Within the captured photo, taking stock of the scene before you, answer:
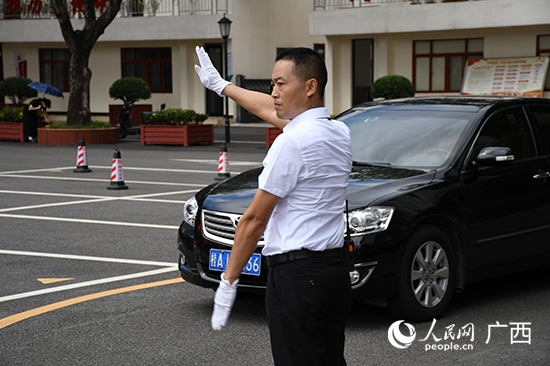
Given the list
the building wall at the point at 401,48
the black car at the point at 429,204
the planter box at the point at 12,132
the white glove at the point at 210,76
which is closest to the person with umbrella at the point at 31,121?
the planter box at the point at 12,132

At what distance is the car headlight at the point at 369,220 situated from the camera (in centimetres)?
544

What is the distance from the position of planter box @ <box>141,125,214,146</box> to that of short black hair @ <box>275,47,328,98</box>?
21298mm

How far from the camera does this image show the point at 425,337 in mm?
5469

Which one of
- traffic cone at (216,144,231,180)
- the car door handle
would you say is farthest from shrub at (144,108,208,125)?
the car door handle

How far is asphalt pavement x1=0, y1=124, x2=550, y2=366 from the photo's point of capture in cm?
511

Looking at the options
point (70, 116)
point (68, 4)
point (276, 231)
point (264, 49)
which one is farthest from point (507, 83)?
point (276, 231)

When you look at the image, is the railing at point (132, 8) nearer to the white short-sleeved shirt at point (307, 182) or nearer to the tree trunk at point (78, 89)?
the tree trunk at point (78, 89)

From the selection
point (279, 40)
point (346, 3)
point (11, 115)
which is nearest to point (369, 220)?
point (11, 115)

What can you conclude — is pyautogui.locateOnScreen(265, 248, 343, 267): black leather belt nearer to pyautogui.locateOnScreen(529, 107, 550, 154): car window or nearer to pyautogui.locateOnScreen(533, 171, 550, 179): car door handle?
pyautogui.locateOnScreen(533, 171, 550, 179): car door handle

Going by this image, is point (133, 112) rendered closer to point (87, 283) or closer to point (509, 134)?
point (87, 283)

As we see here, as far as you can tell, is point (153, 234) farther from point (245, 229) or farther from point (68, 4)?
point (68, 4)

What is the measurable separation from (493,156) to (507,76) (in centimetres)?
2466

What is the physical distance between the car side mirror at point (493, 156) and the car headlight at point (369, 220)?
117cm

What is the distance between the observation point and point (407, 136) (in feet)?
22.0
